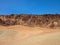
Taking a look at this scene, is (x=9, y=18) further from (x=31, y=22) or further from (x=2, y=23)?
(x=31, y=22)

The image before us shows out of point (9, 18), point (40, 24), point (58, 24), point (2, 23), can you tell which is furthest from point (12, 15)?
point (58, 24)

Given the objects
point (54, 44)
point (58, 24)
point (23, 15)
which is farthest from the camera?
point (23, 15)

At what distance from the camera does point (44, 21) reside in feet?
108

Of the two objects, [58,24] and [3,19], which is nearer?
[58,24]

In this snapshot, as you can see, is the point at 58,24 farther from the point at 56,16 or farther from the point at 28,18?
the point at 28,18

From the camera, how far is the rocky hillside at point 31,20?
32.0 m

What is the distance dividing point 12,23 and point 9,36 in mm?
11646

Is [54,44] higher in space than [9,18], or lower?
lower

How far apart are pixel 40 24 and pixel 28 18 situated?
3.23 m

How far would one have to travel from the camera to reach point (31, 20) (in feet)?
112

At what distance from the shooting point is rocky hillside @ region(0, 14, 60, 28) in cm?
3200

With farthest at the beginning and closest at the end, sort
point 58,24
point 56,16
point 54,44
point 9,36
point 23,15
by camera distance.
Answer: point 23,15 → point 56,16 → point 58,24 → point 9,36 → point 54,44

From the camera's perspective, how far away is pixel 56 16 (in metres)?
32.9

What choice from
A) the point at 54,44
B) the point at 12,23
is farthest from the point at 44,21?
the point at 54,44
